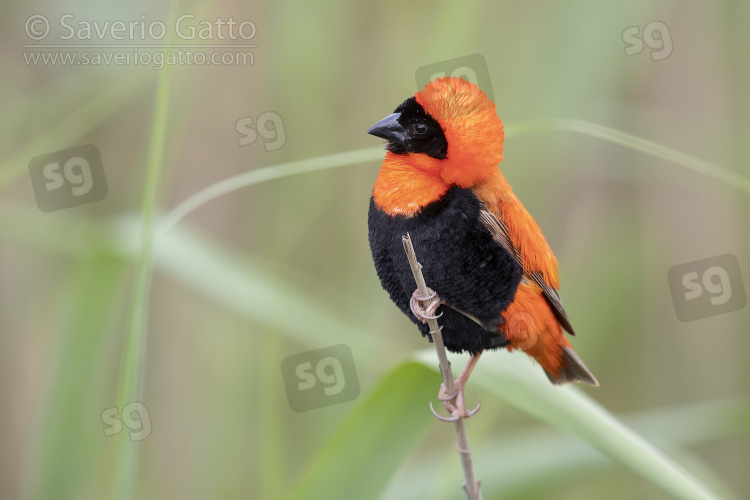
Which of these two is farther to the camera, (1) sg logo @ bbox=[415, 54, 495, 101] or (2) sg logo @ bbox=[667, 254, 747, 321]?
(2) sg logo @ bbox=[667, 254, 747, 321]

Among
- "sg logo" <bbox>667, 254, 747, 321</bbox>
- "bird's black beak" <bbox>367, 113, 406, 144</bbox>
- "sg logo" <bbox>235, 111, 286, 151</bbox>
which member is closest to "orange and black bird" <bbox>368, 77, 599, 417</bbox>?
"bird's black beak" <bbox>367, 113, 406, 144</bbox>

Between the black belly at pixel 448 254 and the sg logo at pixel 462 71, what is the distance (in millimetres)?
197

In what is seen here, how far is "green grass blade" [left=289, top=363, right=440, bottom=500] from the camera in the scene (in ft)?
4.24

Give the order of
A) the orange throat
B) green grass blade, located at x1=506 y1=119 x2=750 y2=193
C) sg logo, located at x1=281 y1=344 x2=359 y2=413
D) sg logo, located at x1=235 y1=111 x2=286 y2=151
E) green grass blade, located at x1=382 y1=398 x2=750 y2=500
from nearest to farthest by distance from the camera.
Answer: green grass blade, located at x1=506 y1=119 x2=750 y2=193, the orange throat, sg logo, located at x1=281 y1=344 x2=359 y2=413, green grass blade, located at x1=382 y1=398 x2=750 y2=500, sg logo, located at x1=235 y1=111 x2=286 y2=151

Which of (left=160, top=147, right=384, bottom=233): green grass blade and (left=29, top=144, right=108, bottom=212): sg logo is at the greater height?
(left=29, top=144, right=108, bottom=212): sg logo

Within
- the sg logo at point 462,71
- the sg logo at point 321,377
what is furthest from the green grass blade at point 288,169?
the sg logo at point 321,377

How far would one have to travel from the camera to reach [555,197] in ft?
8.18

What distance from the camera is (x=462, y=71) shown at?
1314 mm

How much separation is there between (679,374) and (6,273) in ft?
7.98

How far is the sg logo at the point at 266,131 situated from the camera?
1.98 meters

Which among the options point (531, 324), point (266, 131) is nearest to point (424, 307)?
point (531, 324)

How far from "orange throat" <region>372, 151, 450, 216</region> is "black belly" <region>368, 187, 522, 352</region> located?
Answer: 13mm

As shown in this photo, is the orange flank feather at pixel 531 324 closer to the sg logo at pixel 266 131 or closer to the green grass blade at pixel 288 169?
the green grass blade at pixel 288 169

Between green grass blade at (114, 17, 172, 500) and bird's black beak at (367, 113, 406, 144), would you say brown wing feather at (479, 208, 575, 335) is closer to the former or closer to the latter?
bird's black beak at (367, 113, 406, 144)
